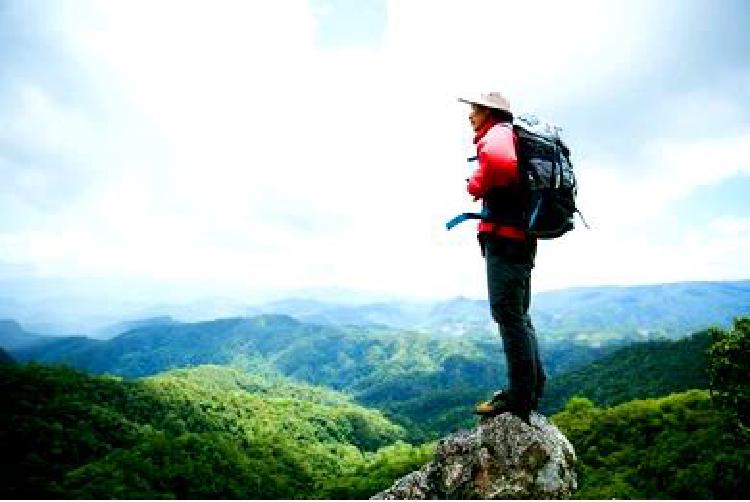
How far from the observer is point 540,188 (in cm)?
616

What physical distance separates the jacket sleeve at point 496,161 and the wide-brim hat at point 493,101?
325 mm

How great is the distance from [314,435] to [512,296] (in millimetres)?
161146

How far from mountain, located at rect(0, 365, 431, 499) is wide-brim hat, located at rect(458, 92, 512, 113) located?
6047 cm

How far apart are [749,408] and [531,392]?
111ft

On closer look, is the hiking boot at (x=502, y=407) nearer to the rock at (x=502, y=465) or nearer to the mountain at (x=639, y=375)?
the rock at (x=502, y=465)

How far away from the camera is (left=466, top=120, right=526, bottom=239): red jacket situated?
238 inches

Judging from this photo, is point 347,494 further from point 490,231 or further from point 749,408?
point 490,231

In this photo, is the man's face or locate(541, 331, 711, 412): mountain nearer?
the man's face

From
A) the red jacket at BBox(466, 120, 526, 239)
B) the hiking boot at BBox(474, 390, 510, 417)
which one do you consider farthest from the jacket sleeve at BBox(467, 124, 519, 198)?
the hiking boot at BBox(474, 390, 510, 417)

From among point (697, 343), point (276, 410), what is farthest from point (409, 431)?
point (697, 343)

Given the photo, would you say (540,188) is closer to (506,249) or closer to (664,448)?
(506,249)

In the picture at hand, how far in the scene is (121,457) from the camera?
79.8 m

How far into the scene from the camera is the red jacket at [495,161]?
6.05 m

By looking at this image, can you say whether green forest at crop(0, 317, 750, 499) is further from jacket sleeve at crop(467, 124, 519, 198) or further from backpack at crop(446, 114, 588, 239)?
jacket sleeve at crop(467, 124, 519, 198)
